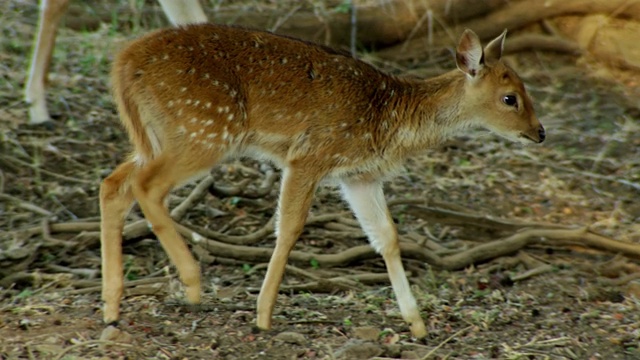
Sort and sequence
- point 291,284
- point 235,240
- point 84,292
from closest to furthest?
point 84,292 → point 291,284 → point 235,240

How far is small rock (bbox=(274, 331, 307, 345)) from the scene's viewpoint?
16.9 feet

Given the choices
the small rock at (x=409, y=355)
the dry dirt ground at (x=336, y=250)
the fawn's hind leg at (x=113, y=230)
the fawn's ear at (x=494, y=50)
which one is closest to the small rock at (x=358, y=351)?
the dry dirt ground at (x=336, y=250)

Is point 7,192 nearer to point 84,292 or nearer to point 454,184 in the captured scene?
point 84,292

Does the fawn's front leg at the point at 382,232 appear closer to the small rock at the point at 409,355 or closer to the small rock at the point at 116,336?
the small rock at the point at 409,355

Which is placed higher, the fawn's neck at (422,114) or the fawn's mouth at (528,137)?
the fawn's neck at (422,114)

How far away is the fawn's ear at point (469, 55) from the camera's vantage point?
566cm

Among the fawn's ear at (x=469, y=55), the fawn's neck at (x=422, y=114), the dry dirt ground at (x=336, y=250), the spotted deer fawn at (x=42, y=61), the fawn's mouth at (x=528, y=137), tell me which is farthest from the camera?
the spotted deer fawn at (x=42, y=61)

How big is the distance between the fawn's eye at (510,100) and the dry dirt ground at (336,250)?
112cm

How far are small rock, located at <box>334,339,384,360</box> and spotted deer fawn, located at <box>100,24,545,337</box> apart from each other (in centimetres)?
43

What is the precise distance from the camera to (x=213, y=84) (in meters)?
5.39

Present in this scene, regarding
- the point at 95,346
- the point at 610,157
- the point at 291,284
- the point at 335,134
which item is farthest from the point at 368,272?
the point at 610,157

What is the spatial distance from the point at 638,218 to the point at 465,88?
2.23 meters

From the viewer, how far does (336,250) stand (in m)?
6.85

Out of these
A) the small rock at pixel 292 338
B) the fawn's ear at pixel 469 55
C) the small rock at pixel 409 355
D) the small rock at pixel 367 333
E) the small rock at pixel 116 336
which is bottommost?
the small rock at pixel 409 355
